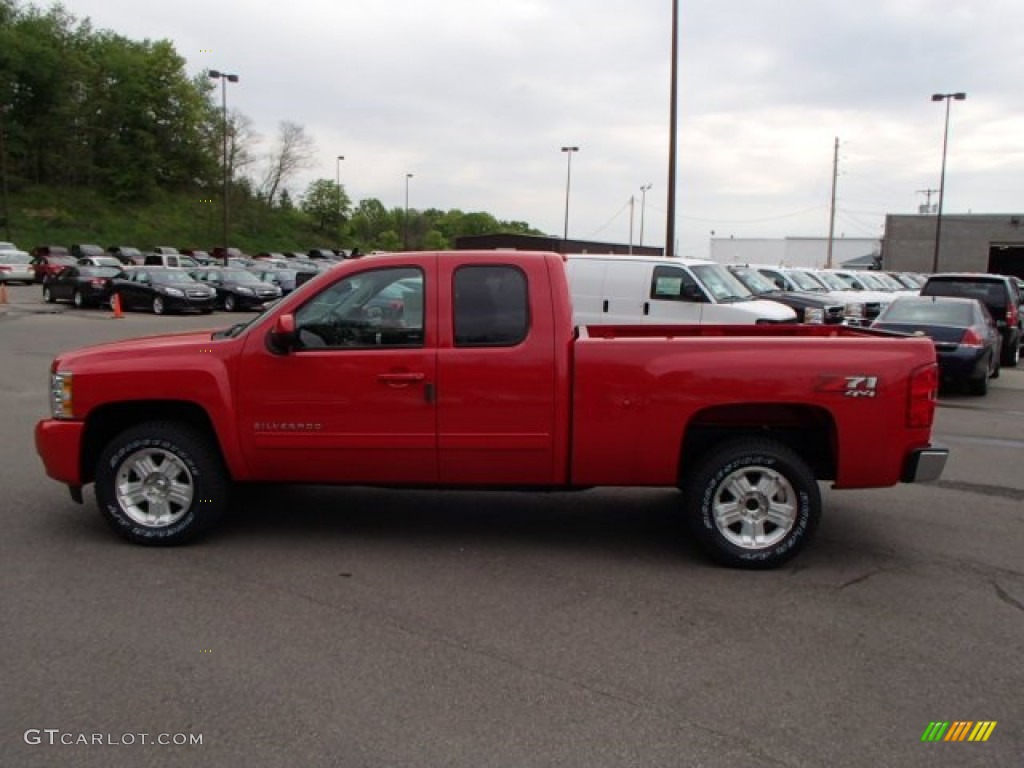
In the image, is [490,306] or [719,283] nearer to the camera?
[490,306]

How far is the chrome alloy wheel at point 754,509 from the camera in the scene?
4992mm

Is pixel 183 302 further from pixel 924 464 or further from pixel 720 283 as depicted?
pixel 924 464

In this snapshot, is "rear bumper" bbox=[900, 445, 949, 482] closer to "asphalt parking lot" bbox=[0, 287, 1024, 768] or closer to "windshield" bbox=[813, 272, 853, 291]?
"asphalt parking lot" bbox=[0, 287, 1024, 768]

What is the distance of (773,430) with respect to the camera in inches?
209

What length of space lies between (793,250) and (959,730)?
10019 centimetres

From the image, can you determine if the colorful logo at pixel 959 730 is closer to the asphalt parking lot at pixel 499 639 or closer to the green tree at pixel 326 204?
the asphalt parking lot at pixel 499 639

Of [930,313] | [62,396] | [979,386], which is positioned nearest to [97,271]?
[930,313]

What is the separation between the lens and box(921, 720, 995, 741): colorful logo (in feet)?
10.6

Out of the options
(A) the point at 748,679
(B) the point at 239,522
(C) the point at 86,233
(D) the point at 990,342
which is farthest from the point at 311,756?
(C) the point at 86,233

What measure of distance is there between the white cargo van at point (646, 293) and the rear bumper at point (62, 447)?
8.42 meters

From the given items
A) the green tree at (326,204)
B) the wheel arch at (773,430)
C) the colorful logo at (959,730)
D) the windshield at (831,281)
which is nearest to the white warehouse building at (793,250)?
the green tree at (326,204)

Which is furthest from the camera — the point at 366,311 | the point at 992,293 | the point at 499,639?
the point at 992,293

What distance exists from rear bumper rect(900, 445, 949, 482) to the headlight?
5088 mm

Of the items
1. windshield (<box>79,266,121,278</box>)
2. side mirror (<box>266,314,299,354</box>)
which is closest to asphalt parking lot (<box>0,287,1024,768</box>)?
side mirror (<box>266,314,299,354</box>)
